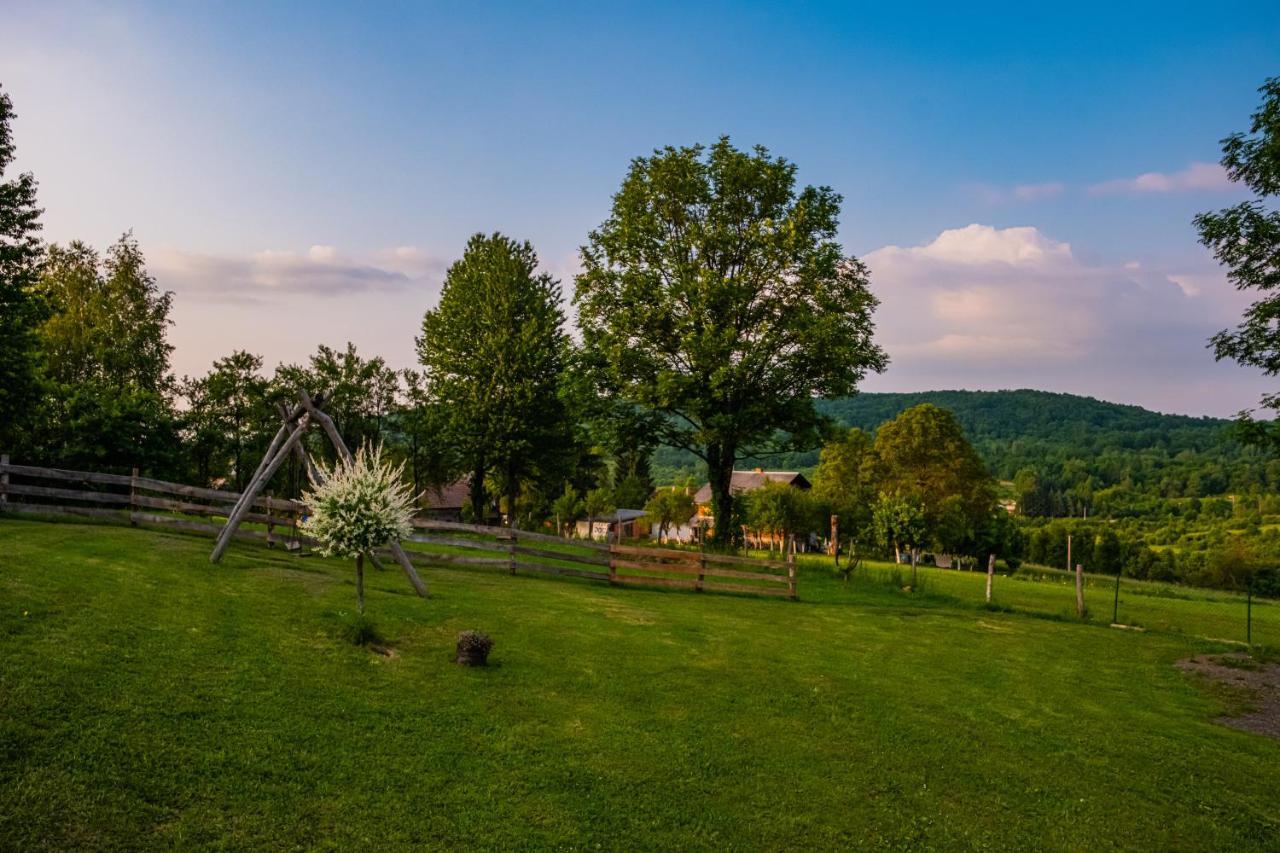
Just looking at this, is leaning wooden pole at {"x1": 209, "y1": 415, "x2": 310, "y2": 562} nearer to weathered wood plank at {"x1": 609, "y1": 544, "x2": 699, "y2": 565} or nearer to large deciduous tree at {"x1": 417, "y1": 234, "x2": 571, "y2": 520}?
weathered wood plank at {"x1": 609, "y1": 544, "x2": 699, "y2": 565}

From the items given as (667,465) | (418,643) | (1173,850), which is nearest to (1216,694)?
(1173,850)

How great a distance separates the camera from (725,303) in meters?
26.6

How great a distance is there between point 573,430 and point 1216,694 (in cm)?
2567

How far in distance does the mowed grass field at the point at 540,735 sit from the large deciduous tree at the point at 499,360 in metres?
20.1

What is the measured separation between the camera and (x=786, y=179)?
27625 mm

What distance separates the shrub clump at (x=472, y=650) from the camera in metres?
10.7

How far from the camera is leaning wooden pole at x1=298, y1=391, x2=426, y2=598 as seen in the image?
48.4 feet

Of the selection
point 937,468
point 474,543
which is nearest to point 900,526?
point 474,543

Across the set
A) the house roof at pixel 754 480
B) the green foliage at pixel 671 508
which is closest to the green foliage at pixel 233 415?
the green foliage at pixel 671 508

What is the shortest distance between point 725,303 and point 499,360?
502 inches

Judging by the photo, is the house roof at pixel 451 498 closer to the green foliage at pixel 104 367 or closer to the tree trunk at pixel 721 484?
the green foliage at pixel 104 367

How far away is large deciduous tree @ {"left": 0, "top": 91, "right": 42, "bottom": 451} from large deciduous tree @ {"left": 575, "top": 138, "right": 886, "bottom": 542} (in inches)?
728

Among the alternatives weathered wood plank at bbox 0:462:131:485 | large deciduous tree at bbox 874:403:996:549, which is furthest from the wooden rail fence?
large deciduous tree at bbox 874:403:996:549

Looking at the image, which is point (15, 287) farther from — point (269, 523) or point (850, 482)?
point (850, 482)
